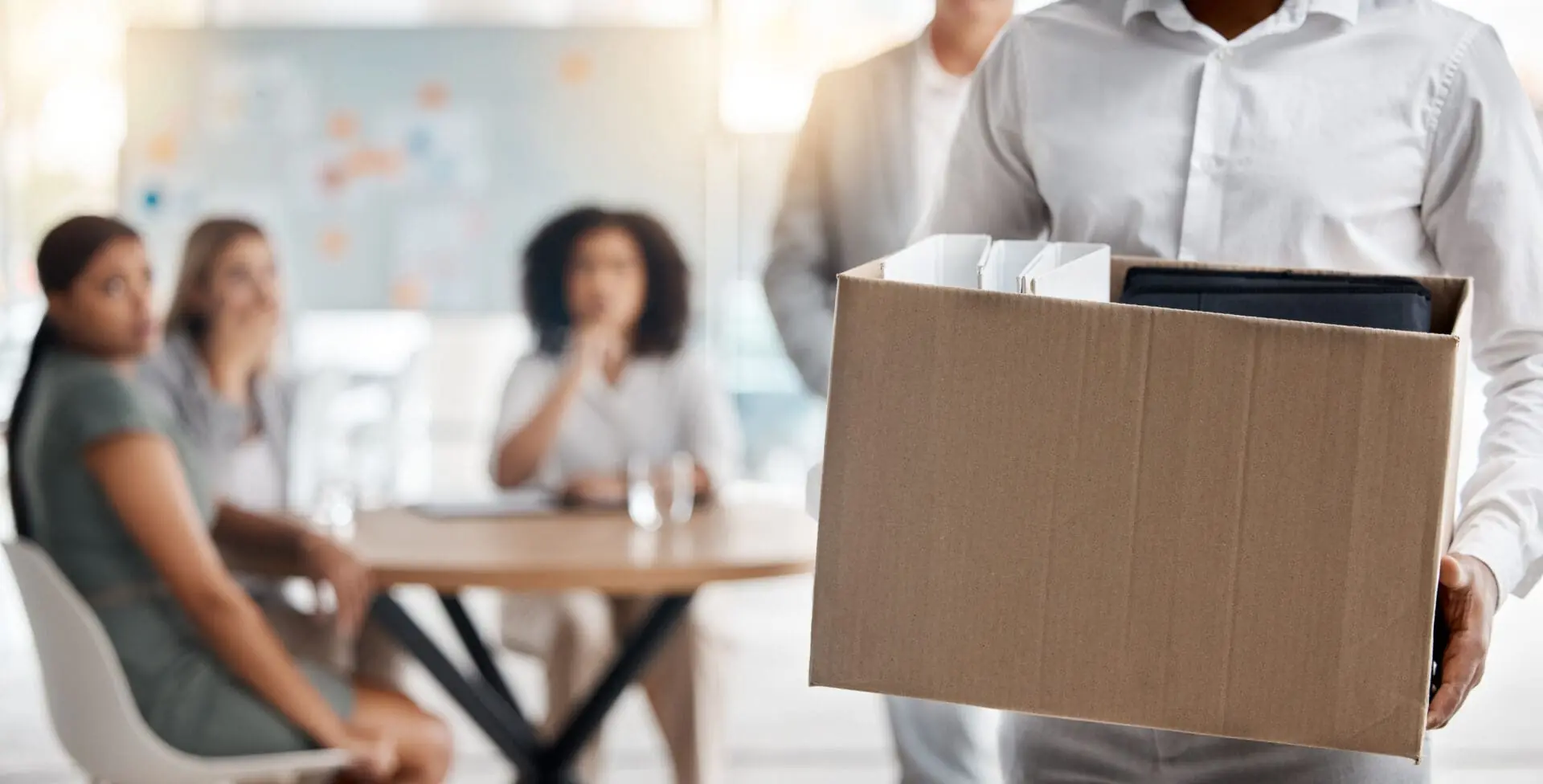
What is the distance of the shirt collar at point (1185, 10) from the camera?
110cm

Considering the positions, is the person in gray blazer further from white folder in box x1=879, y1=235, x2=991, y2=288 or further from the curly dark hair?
white folder in box x1=879, y1=235, x2=991, y2=288

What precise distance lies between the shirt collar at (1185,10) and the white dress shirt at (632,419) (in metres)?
2.03

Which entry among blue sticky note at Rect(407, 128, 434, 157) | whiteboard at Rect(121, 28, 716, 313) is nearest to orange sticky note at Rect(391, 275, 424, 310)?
whiteboard at Rect(121, 28, 716, 313)

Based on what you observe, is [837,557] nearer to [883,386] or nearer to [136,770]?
[883,386]

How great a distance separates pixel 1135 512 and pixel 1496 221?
1.58 feet

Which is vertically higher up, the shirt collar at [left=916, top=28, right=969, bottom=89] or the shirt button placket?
the shirt collar at [left=916, top=28, right=969, bottom=89]

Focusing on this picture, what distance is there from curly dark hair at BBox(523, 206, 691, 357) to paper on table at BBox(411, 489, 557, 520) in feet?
1.66

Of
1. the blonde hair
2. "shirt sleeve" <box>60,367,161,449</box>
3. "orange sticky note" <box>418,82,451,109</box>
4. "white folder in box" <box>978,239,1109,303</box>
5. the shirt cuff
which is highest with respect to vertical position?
"orange sticky note" <box>418,82,451,109</box>

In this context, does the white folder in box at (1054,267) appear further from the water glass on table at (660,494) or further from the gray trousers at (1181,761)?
the water glass on table at (660,494)

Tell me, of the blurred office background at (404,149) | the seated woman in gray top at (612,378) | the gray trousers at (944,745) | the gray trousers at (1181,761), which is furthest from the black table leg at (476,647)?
the gray trousers at (1181,761)

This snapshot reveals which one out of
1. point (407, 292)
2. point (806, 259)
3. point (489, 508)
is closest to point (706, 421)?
point (489, 508)

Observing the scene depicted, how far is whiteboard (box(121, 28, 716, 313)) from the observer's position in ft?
14.5

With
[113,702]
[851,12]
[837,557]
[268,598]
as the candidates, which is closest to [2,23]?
[851,12]

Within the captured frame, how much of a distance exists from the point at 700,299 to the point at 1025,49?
3.64m
